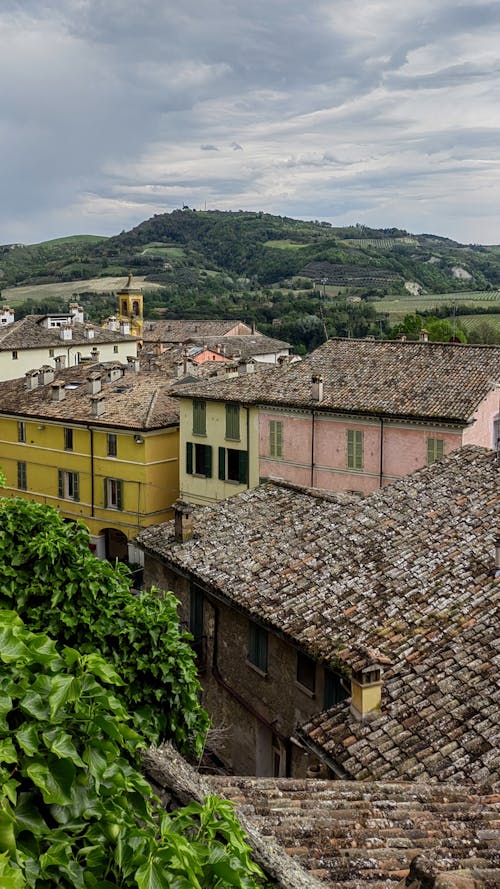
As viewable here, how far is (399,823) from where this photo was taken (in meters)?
7.56

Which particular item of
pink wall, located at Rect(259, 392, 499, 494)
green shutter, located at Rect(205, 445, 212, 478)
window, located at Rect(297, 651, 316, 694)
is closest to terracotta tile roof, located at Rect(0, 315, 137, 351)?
green shutter, located at Rect(205, 445, 212, 478)

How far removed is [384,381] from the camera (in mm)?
32469

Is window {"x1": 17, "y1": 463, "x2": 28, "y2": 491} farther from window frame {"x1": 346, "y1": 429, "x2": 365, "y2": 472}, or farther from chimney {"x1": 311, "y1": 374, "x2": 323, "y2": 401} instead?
window frame {"x1": 346, "y1": 429, "x2": 365, "y2": 472}

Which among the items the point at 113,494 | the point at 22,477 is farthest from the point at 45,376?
the point at 113,494

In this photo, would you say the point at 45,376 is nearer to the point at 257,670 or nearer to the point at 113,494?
the point at 113,494

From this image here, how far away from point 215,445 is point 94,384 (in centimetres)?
846

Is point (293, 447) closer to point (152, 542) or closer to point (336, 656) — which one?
point (152, 542)

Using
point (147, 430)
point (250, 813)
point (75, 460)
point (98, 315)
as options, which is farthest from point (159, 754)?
point (98, 315)

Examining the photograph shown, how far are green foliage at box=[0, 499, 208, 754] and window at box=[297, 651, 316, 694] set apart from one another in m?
4.99

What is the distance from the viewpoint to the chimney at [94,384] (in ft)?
133

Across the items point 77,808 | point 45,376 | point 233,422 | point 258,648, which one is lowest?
point 258,648

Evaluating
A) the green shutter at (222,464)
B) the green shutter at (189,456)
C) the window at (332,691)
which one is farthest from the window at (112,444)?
the window at (332,691)

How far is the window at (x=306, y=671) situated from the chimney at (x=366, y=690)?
3.19 m

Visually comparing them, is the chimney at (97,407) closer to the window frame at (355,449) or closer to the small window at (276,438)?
the small window at (276,438)
